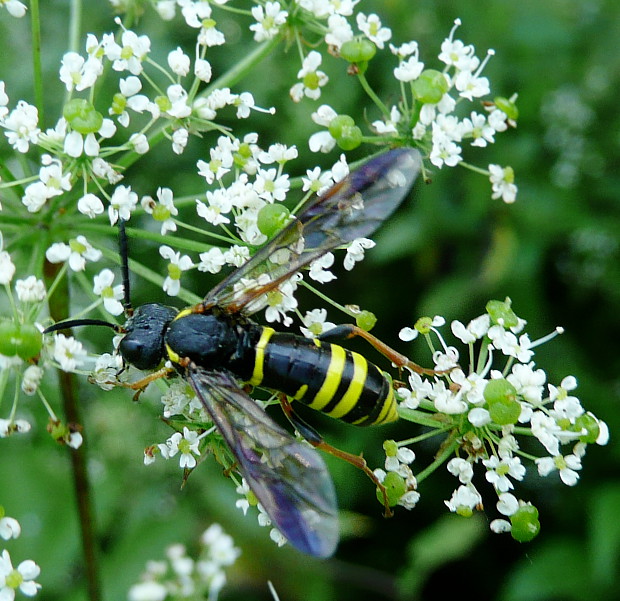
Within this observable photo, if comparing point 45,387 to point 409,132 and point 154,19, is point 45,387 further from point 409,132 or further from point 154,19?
point 409,132

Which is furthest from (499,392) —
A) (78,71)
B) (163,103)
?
(78,71)

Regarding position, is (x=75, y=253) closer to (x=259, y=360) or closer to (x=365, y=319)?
(x=259, y=360)

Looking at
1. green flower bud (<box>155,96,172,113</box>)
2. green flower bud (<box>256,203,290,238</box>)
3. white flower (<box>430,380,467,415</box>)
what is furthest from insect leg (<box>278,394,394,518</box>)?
green flower bud (<box>155,96,172,113</box>)

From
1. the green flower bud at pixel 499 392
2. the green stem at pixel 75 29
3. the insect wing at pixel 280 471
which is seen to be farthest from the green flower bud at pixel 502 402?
the green stem at pixel 75 29

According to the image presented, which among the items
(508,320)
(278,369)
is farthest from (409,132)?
(278,369)

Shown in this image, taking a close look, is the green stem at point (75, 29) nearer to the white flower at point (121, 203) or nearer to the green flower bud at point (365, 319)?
the white flower at point (121, 203)
